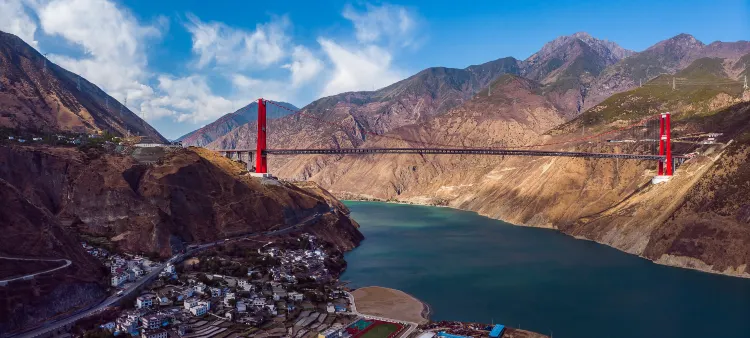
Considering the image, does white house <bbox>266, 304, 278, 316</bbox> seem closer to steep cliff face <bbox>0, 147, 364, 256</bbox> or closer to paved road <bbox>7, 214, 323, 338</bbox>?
paved road <bbox>7, 214, 323, 338</bbox>

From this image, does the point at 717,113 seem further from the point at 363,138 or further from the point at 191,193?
Answer: the point at 363,138

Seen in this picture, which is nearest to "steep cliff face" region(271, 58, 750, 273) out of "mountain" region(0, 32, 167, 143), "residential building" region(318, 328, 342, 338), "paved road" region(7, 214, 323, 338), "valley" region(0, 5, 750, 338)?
"valley" region(0, 5, 750, 338)

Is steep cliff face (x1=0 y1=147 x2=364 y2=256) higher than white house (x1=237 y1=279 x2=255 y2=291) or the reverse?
higher

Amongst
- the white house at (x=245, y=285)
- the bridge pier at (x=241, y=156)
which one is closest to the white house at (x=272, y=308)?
the white house at (x=245, y=285)

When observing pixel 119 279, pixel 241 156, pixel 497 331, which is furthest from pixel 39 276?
pixel 241 156

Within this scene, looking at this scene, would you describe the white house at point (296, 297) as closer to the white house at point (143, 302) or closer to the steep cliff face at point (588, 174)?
the white house at point (143, 302)

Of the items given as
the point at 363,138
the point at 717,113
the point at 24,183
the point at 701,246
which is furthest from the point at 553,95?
the point at 24,183

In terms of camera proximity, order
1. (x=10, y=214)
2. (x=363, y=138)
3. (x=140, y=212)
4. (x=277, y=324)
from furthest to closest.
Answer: (x=363, y=138)
(x=140, y=212)
(x=277, y=324)
(x=10, y=214)
